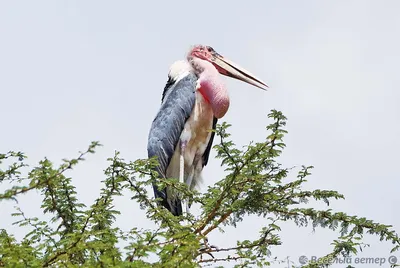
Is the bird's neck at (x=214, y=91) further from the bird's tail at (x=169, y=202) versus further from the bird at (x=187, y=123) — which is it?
the bird's tail at (x=169, y=202)

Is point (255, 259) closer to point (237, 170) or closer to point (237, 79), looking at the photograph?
point (237, 170)

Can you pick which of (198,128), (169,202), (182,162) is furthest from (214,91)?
(169,202)

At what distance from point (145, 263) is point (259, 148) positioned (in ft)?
6.71

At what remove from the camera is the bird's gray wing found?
11641 mm

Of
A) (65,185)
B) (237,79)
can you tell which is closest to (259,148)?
(65,185)

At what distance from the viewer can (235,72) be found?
1258cm

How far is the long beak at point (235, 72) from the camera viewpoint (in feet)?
41.1

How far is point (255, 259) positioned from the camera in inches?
302

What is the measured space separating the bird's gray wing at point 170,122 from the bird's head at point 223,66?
2.40 ft

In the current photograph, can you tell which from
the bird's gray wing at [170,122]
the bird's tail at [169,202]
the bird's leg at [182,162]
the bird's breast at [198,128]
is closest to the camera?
the bird's tail at [169,202]

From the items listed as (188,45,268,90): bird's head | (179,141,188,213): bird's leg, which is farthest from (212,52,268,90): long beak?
(179,141,188,213): bird's leg

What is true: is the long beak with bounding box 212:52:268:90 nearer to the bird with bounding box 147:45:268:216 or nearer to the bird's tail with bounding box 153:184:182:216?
the bird with bounding box 147:45:268:216

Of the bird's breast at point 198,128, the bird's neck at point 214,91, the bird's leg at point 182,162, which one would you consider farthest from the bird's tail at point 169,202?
the bird's neck at point 214,91

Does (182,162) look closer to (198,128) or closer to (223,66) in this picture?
(198,128)
